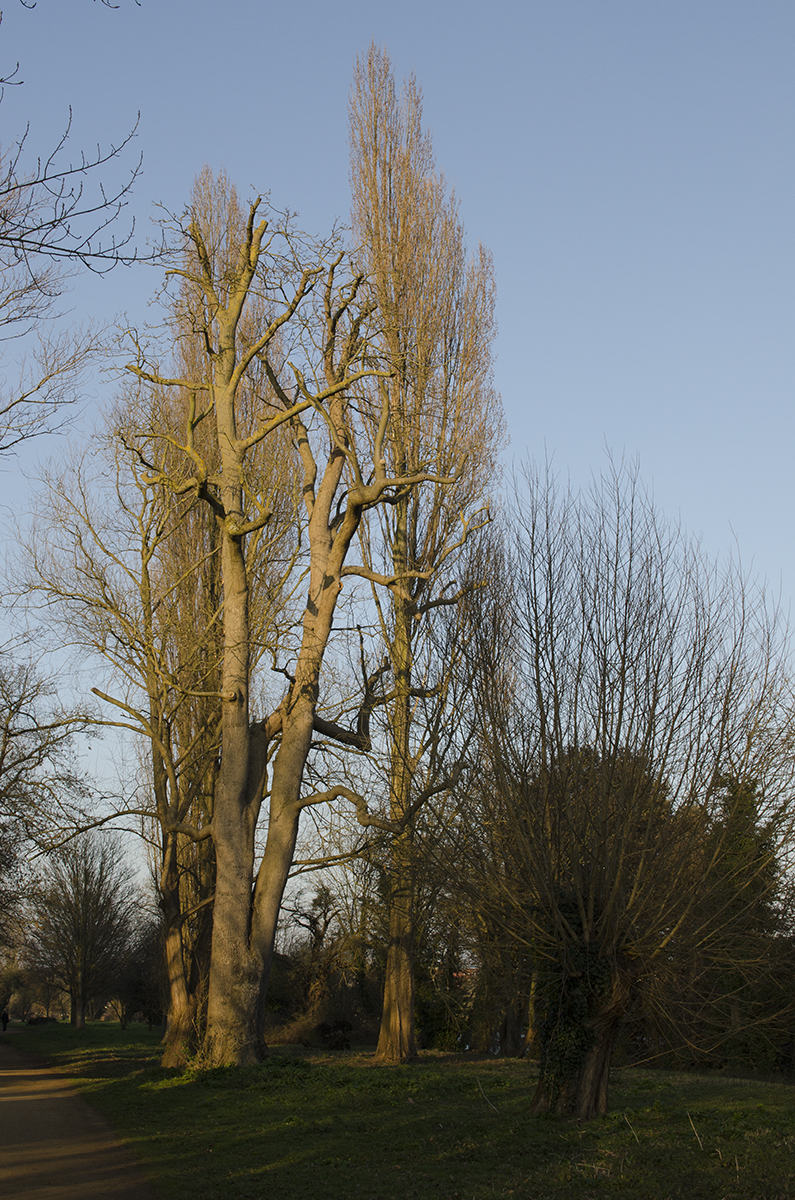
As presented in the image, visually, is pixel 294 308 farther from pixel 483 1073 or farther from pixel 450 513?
pixel 483 1073

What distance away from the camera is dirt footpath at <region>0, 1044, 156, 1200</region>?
268 inches

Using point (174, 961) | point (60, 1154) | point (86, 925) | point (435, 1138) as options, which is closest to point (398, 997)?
point (174, 961)

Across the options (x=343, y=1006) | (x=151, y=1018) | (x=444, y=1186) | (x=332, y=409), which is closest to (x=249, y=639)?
(x=332, y=409)

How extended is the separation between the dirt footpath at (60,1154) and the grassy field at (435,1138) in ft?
0.80

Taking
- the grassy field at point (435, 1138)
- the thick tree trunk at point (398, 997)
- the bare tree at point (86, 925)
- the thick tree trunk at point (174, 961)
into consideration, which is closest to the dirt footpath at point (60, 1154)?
the grassy field at point (435, 1138)

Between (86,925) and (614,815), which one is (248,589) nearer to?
(614,815)

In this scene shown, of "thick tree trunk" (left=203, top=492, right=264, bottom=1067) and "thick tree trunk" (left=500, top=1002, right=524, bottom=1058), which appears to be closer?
"thick tree trunk" (left=203, top=492, right=264, bottom=1067)

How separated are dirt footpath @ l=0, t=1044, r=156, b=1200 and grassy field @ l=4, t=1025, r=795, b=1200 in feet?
0.80

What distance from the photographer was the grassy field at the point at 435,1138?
6609 millimetres

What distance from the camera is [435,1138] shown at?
8.45 metres

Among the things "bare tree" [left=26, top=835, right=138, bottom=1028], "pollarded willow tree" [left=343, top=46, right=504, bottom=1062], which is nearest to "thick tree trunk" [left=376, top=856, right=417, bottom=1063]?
"pollarded willow tree" [left=343, top=46, right=504, bottom=1062]

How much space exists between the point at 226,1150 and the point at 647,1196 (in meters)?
3.89

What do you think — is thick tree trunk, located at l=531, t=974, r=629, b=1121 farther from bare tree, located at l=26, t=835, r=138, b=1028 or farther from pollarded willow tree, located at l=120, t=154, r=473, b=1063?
bare tree, located at l=26, t=835, r=138, b=1028

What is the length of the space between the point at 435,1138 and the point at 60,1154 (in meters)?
3.38
